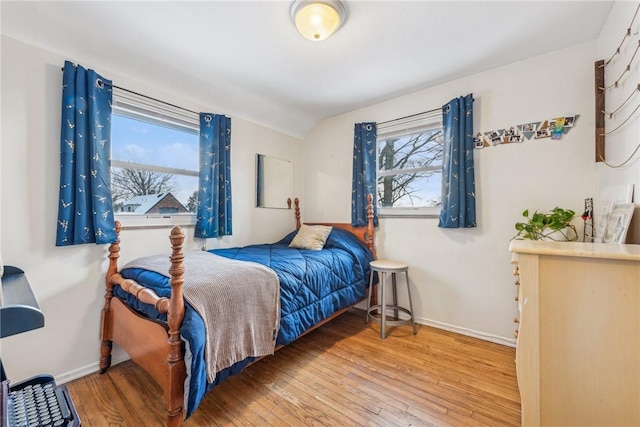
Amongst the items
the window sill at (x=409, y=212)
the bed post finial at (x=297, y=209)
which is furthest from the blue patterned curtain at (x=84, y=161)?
the window sill at (x=409, y=212)

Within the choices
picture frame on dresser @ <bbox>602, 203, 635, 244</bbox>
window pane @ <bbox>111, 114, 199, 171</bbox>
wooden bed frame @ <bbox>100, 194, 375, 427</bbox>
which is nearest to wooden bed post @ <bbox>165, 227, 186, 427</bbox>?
wooden bed frame @ <bbox>100, 194, 375, 427</bbox>

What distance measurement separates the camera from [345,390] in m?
1.60

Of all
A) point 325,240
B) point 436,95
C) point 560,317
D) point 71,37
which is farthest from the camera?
point 325,240

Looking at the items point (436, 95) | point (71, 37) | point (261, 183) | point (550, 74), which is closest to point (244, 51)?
point (71, 37)

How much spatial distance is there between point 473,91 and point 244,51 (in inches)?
76.8

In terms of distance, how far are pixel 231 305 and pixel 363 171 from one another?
2.01m

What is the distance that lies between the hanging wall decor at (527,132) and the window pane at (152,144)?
2617 millimetres

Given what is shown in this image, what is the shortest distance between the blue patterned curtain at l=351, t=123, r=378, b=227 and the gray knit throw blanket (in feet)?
4.82

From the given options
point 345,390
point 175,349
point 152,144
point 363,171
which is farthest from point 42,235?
point 363,171

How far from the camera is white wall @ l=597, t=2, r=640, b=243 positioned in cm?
129

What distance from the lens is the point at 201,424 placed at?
1352mm

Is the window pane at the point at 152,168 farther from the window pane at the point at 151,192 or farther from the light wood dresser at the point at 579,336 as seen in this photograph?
the light wood dresser at the point at 579,336

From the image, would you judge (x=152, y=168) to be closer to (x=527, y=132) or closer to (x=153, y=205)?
(x=153, y=205)

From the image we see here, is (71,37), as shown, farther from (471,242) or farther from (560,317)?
(471,242)
